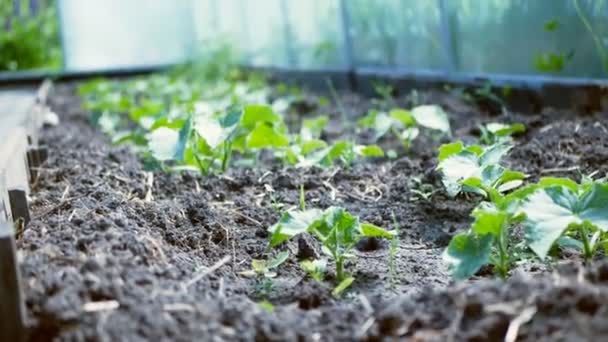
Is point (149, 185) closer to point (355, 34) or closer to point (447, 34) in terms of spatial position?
point (447, 34)

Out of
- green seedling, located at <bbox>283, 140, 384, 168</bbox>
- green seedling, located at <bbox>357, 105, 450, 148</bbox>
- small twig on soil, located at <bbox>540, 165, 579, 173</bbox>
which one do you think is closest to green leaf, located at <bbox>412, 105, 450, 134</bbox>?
green seedling, located at <bbox>357, 105, 450, 148</bbox>

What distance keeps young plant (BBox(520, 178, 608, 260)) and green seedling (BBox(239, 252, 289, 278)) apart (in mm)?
530

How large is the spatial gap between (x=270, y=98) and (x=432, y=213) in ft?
9.43

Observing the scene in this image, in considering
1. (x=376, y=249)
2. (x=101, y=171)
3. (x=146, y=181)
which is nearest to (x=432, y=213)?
(x=376, y=249)

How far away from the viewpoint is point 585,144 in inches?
103

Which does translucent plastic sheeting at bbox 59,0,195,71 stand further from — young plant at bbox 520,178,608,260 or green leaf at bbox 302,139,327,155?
young plant at bbox 520,178,608,260

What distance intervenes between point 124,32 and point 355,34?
14.7ft

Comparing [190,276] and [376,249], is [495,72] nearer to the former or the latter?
[376,249]

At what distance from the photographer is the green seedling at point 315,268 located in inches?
68.1

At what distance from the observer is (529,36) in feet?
11.9

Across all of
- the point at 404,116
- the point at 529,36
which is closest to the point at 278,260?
the point at 404,116

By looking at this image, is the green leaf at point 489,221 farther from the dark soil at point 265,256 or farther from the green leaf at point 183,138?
the green leaf at point 183,138

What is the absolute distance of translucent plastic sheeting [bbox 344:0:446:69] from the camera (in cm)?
441

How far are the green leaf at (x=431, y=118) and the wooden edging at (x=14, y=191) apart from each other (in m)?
1.28
